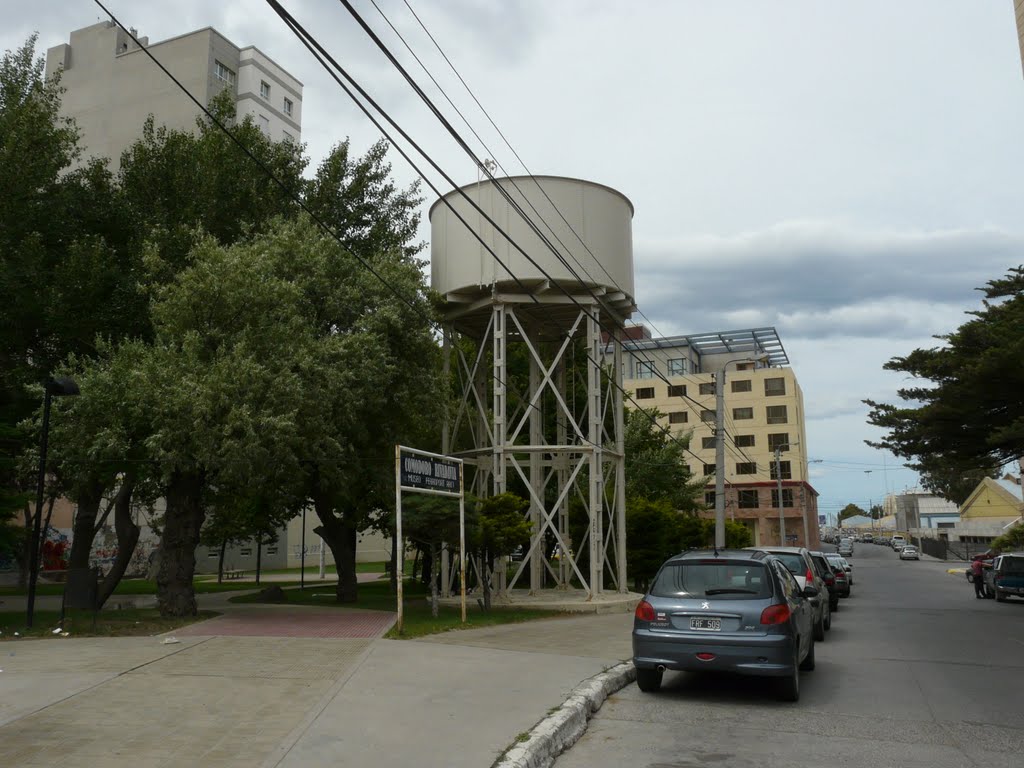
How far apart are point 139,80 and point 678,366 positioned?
54.2 meters

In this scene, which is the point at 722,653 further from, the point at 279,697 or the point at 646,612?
the point at 279,697

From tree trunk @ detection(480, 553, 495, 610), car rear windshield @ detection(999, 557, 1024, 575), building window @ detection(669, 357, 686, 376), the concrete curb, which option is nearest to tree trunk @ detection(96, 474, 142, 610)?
tree trunk @ detection(480, 553, 495, 610)

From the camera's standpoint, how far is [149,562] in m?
42.3

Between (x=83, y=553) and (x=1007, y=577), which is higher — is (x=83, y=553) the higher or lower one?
the higher one

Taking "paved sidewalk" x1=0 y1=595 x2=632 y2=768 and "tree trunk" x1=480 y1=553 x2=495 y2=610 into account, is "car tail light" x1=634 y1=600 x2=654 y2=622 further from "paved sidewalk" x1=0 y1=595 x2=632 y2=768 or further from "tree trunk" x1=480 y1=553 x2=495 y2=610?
"tree trunk" x1=480 y1=553 x2=495 y2=610

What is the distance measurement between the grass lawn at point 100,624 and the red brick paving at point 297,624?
0.48m

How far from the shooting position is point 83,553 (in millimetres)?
20891

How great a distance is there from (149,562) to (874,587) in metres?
33.7

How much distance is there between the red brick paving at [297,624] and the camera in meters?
13.0

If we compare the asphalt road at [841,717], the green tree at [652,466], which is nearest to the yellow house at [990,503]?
the green tree at [652,466]

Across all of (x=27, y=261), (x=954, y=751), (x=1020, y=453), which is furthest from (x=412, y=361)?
(x=1020, y=453)

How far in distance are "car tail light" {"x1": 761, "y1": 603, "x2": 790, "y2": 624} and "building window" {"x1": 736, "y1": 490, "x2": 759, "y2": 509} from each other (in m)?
69.4

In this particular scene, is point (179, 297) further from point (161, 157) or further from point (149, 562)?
point (149, 562)

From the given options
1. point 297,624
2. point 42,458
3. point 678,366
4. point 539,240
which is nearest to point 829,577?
point 539,240
